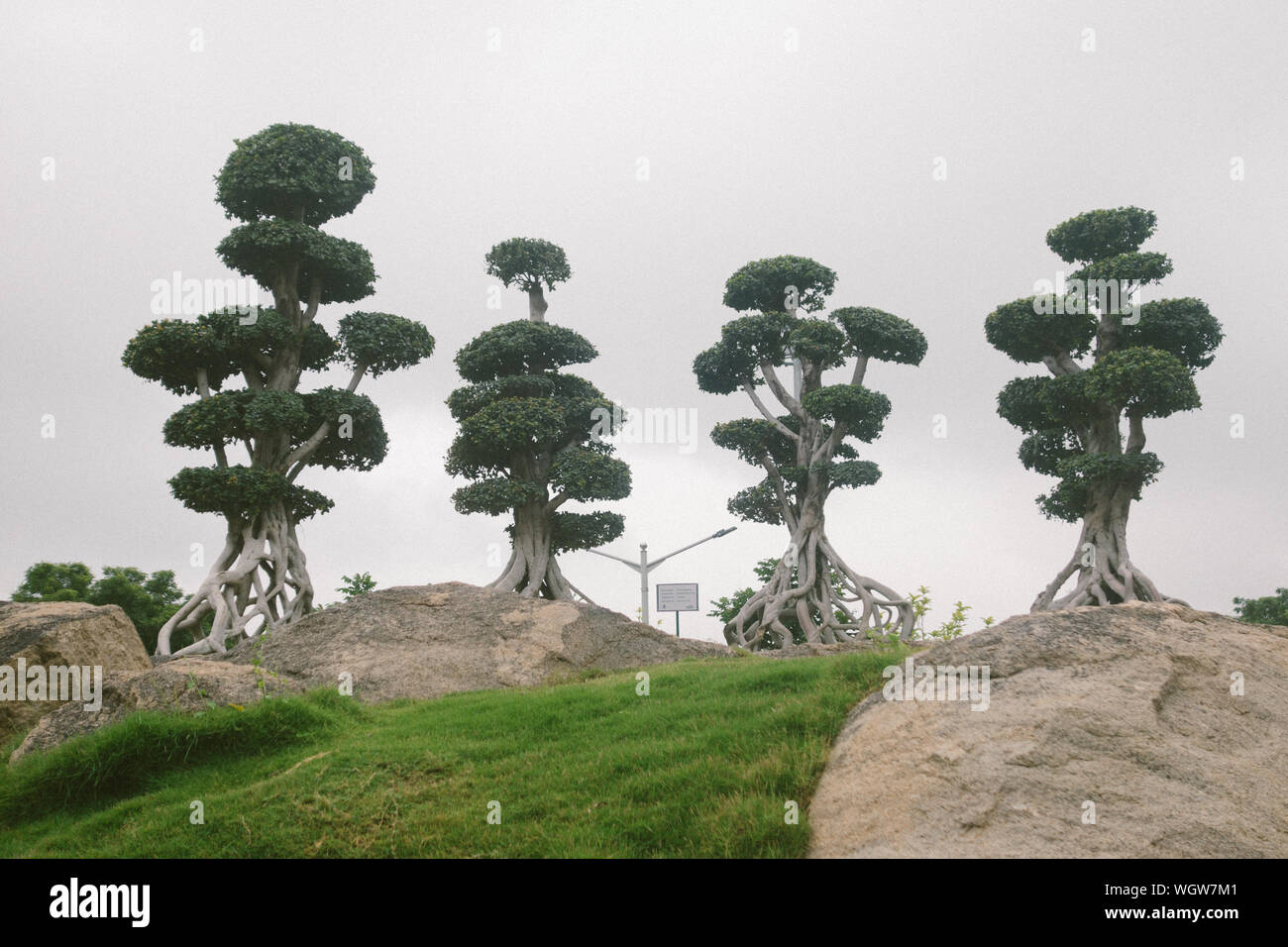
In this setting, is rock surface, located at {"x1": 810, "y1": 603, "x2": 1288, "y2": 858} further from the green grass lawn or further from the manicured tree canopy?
the manicured tree canopy

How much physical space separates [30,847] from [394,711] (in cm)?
497

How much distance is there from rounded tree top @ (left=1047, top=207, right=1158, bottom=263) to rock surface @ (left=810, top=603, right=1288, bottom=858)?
2231cm

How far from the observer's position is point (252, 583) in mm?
21828

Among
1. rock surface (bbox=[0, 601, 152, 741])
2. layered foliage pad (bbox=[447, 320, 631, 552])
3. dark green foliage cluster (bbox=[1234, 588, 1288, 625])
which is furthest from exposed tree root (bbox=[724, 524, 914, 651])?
dark green foliage cluster (bbox=[1234, 588, 1288, 625])

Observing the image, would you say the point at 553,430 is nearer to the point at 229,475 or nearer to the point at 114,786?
the point at 229,475

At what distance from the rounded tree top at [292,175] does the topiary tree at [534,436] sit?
5.07 m

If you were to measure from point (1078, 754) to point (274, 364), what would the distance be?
71.2 ft

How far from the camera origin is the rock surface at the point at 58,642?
13109 millimetres

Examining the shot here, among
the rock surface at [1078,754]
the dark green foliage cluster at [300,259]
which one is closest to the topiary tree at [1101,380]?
the rock surface at [1078,754]

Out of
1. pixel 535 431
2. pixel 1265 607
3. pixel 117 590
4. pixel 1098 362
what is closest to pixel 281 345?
pixel 535 431

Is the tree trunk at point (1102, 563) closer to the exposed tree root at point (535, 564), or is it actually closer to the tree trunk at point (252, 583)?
the exposed tree root at point (535, 564)

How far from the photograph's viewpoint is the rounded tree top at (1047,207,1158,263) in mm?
27156

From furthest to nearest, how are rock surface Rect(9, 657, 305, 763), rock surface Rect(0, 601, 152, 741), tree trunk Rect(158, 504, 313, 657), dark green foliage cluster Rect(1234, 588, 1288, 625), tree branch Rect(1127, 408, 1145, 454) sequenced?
dark green foliage cluster Rect(1234, 588, 1288, 625)
tree branch Rect(1127, 408, 1145, 454)
tree trunk Rect(158, 504, 313, 657)
rock surface Rect(0, 601, 152, 741)
rock surface Rect(9, 657, 305, 763)

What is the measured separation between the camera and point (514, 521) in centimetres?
2578
